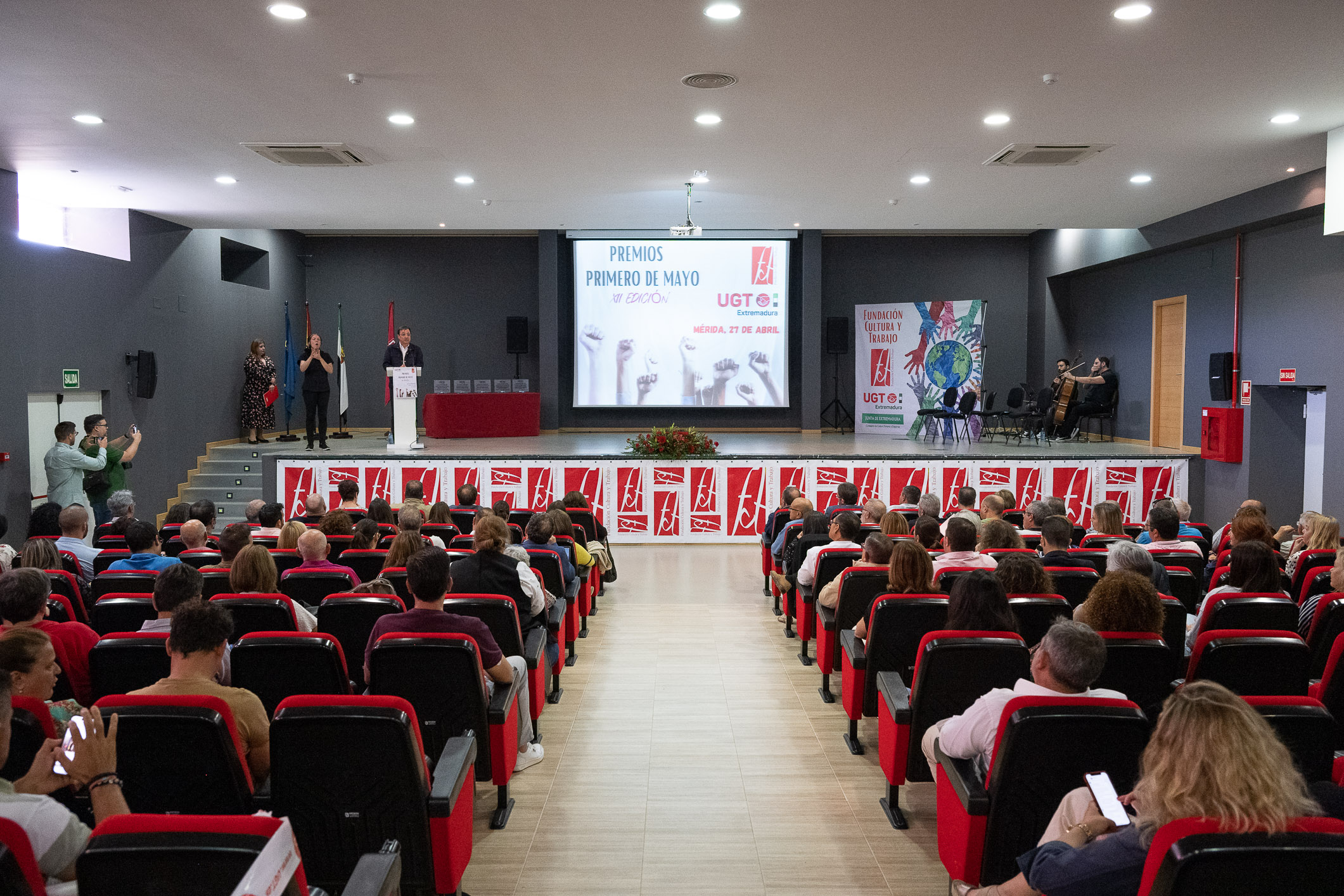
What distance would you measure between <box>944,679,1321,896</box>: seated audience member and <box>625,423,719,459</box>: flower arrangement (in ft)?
27.5

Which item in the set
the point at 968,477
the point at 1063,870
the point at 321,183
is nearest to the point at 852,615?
the point at 1063,870

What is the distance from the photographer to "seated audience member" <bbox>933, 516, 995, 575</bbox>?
4.52m

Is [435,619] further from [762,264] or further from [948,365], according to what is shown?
[762,264]

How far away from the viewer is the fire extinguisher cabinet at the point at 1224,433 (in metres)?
10.2

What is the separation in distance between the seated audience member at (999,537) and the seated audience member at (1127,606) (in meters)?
1.86

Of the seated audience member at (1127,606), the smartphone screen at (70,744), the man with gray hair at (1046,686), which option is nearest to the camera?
the smartphone screen at (70,744)

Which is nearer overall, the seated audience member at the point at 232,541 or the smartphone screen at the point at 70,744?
the smartphone screen at the point at 70,744

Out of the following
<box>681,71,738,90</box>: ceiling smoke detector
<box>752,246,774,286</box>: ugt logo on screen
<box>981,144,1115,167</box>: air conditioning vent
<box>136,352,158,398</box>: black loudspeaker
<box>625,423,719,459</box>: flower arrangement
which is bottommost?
<box>625,423,719,459</box>: flower arrangement

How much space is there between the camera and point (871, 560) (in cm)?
466

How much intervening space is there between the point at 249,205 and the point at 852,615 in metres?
8.86

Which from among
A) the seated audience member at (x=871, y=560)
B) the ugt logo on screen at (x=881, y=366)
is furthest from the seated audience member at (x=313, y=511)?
the ugt logo on screen at (x=881, y=366)

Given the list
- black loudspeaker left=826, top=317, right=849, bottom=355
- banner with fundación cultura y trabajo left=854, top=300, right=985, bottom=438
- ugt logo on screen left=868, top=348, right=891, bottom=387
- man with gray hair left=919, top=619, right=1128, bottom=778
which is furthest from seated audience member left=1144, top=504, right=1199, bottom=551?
black loudspeaker left=826, top=317, right=849, bottom=355

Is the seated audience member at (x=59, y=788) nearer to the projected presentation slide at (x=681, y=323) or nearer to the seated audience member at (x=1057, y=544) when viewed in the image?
the seated audience member at (x=1057, y=544)

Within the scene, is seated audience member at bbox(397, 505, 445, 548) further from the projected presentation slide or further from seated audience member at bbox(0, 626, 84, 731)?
the projected presentation slide
